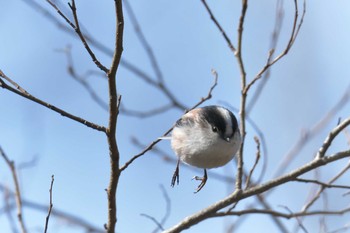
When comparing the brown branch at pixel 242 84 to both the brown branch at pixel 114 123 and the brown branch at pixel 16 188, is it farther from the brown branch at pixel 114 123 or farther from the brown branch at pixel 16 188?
the brown branch at pixel 16 188

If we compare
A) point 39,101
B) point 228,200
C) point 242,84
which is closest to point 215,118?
point 242,84

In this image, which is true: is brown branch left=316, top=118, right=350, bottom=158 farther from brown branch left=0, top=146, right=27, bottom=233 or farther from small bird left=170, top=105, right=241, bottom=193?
brown branch left=0, top=146, right=27, bottom=233

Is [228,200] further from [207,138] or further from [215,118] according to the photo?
[215,118]

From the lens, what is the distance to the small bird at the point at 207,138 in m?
2.61

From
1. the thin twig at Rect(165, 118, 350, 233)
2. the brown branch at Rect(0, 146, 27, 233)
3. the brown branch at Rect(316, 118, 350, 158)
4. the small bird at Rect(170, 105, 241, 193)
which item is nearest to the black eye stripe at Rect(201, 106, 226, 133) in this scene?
the small bird at Rect(170, 105, 241, 193)

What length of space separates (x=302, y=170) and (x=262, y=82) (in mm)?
1146

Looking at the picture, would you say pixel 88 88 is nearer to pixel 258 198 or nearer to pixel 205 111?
pixel 205 111

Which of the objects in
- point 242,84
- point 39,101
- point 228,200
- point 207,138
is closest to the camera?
point 39,101

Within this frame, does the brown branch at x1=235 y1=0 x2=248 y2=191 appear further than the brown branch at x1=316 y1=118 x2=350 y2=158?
Yes

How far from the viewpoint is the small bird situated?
Result: 2613 mm

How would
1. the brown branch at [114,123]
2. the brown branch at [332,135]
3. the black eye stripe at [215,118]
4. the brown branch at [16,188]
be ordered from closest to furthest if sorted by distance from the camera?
the brown branch at [114,123], the brown branch at [332,135], the brown branch at [16,188], the black eye stripe at [215,118]

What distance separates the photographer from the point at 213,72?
2.71 metres

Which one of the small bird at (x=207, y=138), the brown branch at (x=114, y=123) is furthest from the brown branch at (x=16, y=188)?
the small bird at (x=207, y=138)

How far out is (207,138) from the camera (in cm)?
268
